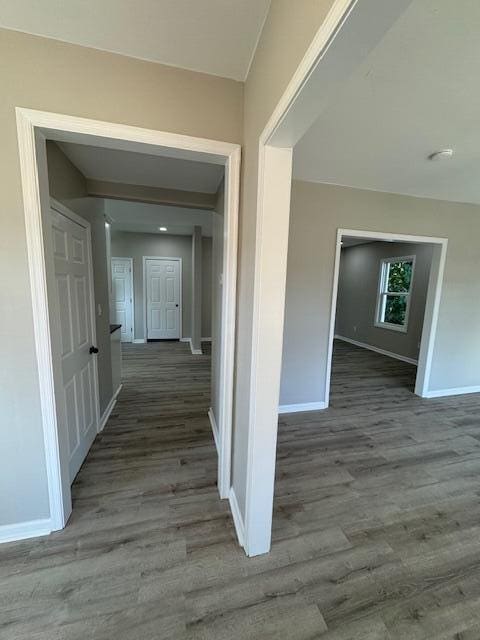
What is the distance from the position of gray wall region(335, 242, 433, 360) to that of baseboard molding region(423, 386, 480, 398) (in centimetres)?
140

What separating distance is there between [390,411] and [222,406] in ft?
8.34

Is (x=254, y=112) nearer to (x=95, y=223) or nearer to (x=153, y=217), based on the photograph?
(x=95, y=223)

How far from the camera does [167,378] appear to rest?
423 centimetres

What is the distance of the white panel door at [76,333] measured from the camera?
1833mm

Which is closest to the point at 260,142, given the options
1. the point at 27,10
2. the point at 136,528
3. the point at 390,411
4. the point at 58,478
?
the point at 27,10

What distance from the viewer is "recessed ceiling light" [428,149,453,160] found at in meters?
2.16

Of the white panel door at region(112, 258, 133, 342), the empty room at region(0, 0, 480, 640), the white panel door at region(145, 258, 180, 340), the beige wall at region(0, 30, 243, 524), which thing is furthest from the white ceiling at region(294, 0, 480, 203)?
the white panel door at region(112, 258, 133, 342)

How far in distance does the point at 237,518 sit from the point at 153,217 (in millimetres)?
4633

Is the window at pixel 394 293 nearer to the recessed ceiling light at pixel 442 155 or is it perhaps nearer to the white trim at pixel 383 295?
the white trim at pixel 383 295

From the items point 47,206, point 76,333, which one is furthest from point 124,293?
point 47,206

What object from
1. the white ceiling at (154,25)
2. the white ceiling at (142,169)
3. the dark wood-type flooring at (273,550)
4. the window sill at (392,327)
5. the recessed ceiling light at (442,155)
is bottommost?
the dark wood-type flooring at (273,550)

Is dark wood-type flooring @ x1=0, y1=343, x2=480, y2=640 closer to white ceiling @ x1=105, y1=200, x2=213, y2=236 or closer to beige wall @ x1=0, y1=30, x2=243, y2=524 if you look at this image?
beige wall @ x1=0, y1=30, x2=243, y2=524

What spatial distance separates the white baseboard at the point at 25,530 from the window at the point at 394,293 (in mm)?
6140

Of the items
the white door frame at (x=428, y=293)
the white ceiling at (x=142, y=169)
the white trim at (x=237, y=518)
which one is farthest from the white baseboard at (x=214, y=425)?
the white ceiling at (x=142, y=169)
